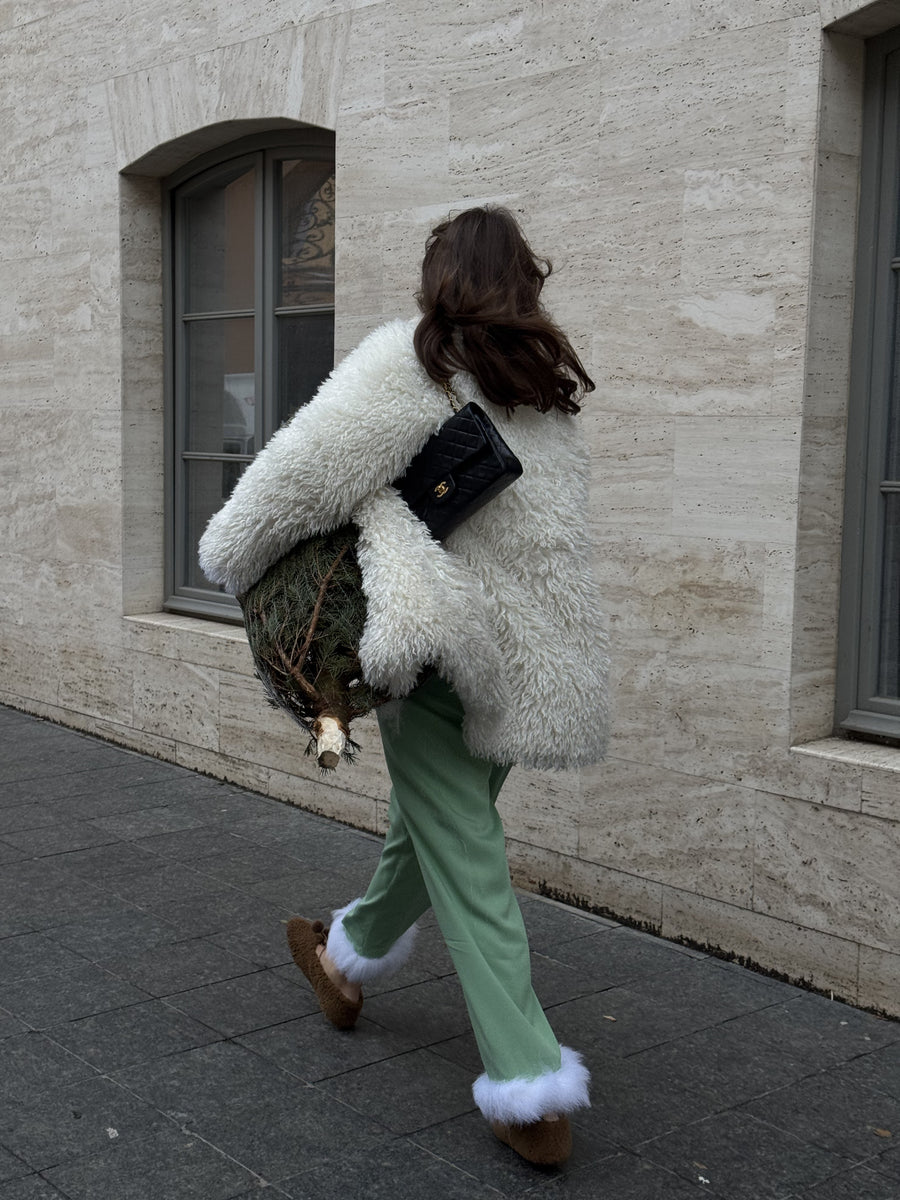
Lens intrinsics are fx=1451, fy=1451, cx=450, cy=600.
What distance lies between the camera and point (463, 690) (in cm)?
313

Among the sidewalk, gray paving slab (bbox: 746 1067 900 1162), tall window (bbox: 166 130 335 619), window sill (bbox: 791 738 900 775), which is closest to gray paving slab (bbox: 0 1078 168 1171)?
the sidewalk

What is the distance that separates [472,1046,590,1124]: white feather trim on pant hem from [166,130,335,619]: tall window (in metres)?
3.79

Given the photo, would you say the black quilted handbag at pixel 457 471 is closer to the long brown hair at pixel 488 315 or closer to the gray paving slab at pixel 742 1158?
the long brown hair at pixel 488 315

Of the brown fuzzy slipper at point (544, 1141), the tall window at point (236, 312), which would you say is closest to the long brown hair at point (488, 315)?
the brown fuzzy slipper at point (544, 1141)

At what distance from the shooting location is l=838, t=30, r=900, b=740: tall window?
4.19 m

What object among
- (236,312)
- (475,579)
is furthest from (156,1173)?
(236,312)

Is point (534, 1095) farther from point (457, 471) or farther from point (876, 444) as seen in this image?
point (876, 444)

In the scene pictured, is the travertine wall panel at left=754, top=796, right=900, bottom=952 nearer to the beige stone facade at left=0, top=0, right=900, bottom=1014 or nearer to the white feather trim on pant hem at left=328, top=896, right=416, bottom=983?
the beige stone facade at left=0, top=0, right=900, bottom=1014

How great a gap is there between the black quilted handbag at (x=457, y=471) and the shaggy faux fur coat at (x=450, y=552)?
4cm

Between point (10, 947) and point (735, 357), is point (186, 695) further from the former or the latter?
point (735, 357)

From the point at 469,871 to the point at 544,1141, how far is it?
0.59 meters

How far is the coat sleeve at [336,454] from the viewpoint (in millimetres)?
3035

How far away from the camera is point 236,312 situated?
674cm

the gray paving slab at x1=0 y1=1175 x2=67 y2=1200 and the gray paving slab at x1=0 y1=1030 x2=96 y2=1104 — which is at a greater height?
the gray paving slab at x1=0 y1=1030 x2=96 y2=1104
